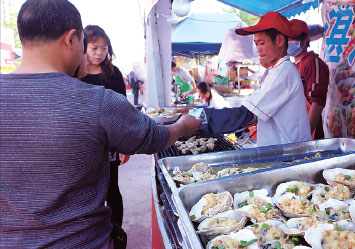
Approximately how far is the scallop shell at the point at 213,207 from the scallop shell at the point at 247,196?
61 mm

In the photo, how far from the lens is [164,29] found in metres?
5.53

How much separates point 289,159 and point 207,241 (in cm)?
127

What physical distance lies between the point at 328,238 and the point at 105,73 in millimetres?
2763

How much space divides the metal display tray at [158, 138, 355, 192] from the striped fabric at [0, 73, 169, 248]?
2.89 ft

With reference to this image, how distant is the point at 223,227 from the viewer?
4.43ft

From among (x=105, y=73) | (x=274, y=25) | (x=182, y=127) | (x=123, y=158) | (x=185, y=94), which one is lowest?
(x=185, y=94)

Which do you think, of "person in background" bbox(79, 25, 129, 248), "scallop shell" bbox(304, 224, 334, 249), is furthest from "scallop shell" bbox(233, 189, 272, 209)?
"person in background" bbox(79, 25, 129, 248)

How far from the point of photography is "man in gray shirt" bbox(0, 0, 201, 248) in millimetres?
1170

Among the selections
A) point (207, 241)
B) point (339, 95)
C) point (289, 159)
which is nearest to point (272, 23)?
point (289, 159)

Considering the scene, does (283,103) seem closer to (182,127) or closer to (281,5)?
(182,127)

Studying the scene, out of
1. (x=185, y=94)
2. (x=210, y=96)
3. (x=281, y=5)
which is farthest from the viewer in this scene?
(x=185, y=94)

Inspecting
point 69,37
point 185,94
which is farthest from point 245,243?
point 185,94

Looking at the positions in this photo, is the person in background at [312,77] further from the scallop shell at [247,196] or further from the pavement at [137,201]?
the pavement at [137,201]

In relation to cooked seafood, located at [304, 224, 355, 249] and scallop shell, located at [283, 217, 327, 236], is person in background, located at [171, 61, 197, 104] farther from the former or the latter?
cooked seafood, located at [304, 224, 355, 249]
